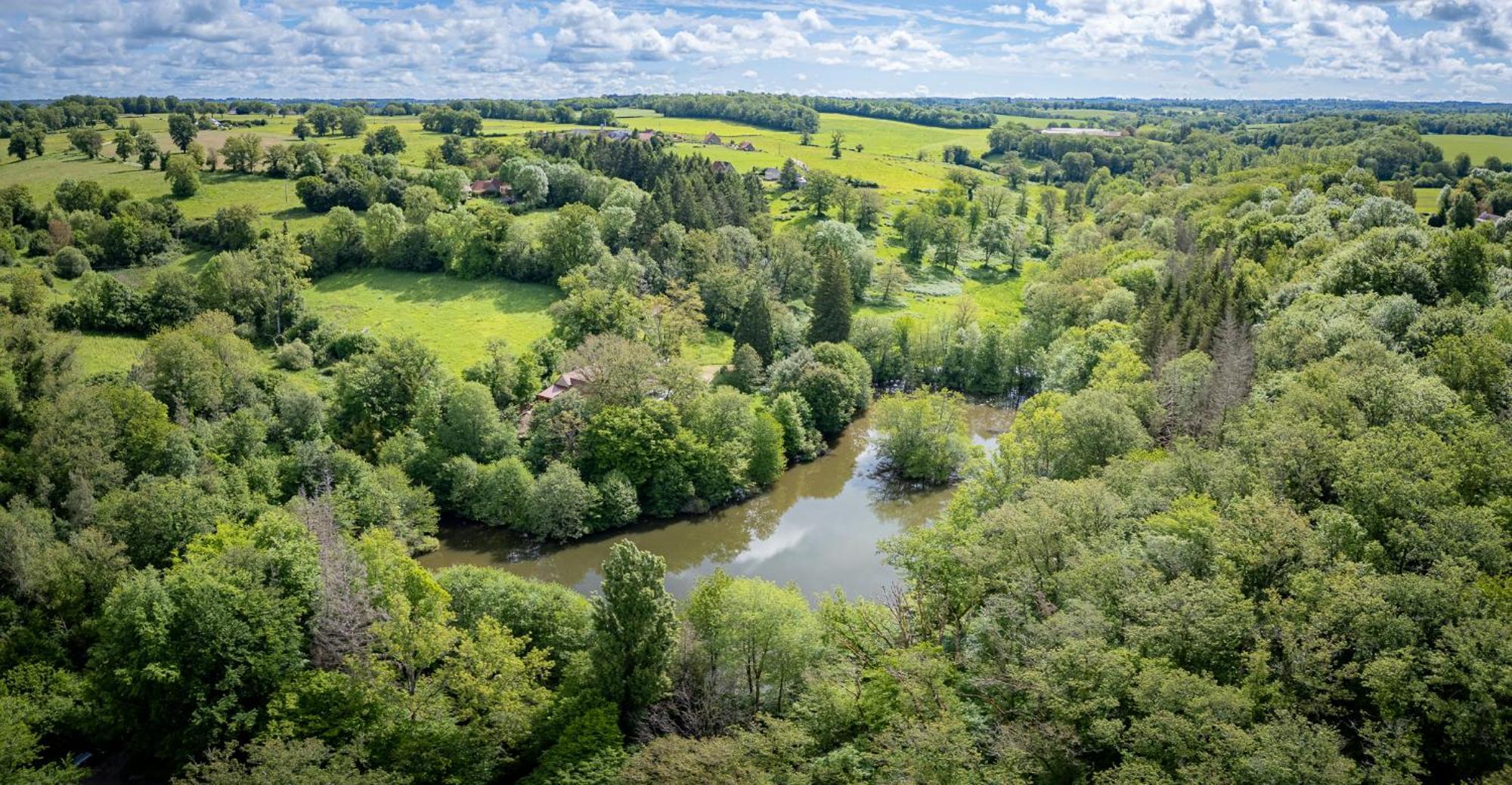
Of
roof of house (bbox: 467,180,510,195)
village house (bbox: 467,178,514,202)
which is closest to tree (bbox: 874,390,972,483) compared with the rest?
village house (bbox: 467,178,514,202)

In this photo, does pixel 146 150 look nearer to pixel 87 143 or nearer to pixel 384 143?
pixel 87 143

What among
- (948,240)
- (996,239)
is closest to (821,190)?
(948,240)

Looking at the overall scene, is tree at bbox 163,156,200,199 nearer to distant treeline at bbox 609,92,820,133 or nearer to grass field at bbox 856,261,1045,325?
→ grass field at bbox 856,261,1045,325

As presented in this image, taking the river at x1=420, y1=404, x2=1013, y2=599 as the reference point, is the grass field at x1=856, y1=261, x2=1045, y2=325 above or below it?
above

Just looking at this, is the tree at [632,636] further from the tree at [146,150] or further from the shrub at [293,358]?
the tree at [146,150]

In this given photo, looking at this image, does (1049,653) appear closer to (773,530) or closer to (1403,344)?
(773,530)
